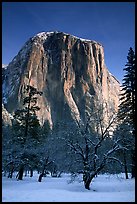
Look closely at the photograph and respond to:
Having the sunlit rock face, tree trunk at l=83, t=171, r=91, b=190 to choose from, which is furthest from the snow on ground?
the sunlit rock face

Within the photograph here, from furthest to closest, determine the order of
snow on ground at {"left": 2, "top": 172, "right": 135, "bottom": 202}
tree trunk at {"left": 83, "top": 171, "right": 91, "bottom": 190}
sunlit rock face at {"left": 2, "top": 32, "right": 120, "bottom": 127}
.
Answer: sunlit rock face at {"left": 2, "top": 32, "right": 120, "bottom": 127} → tree trunk at {"left": 83, "top": 171, "right": 91, "bottom": 190} → snow on ground at {"left": 2, "top": 172, "right": 135, "bottom": 202}

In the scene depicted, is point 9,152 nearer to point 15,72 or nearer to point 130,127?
point 130,127

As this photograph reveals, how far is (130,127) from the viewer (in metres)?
21.8

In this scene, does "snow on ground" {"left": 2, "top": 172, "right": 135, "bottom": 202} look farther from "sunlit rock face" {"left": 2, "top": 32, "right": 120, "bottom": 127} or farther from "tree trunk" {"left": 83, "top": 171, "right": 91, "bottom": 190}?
"sunlit rock face" {"left": 2, "top": 32, "right": 120, "bottom": 127}

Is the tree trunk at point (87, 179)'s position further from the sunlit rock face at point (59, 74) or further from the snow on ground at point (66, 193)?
the sunlit rock face at point (59, 74)

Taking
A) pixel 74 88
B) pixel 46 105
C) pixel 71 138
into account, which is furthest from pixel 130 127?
pixel 74 88

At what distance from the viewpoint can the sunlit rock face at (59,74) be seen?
390 ft

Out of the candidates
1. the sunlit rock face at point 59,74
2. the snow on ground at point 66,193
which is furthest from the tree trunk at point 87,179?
the sunlit rock face at point 59,74

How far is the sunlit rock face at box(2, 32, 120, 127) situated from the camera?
11894 centimetres

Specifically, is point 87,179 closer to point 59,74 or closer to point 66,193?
point 66,193

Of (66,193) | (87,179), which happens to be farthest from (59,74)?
(66,193)

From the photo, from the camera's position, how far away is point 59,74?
127 m

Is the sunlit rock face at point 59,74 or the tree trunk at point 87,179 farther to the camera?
the sunlit rock face at point 59,74

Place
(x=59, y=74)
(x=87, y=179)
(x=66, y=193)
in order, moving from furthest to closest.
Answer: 1. (x=59, y=74)
2. (x=87, y=179)
3. (x=66, y=193)
